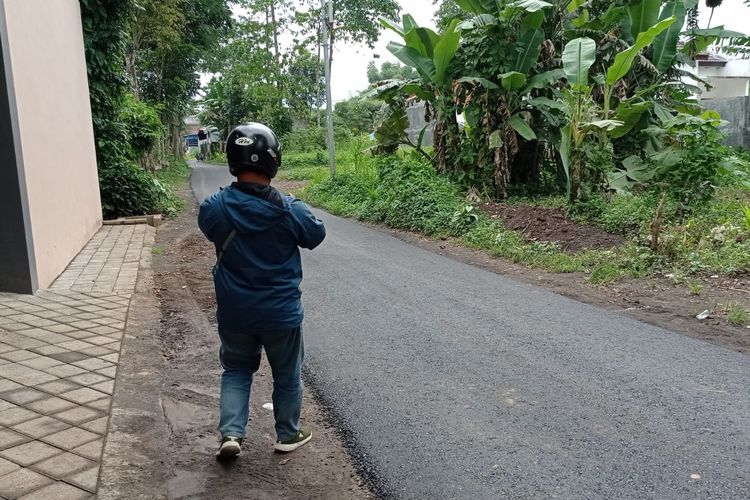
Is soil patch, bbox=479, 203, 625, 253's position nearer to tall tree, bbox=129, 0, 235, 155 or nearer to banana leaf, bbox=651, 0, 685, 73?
banana leaf, bbox=651, 0, 685, 73

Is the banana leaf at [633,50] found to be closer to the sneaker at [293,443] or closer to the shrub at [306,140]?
the sneaker at [293,443]

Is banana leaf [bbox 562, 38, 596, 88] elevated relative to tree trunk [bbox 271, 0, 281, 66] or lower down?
lower down

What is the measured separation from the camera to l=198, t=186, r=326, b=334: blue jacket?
2882 millimetres

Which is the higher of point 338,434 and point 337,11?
point 337,11

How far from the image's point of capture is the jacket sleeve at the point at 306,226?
2936 mm

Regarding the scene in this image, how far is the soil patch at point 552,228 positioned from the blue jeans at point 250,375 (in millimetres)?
6224

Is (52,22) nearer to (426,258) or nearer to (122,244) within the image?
(122,244)

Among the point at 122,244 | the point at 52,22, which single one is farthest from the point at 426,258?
the point at 52,22

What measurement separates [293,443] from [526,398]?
5.04 ft

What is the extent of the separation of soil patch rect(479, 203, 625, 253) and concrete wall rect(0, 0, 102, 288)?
668cm

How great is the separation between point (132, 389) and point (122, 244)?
20.1 feet

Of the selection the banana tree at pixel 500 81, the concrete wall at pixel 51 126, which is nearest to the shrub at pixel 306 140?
the banana tree at pixel 500 81

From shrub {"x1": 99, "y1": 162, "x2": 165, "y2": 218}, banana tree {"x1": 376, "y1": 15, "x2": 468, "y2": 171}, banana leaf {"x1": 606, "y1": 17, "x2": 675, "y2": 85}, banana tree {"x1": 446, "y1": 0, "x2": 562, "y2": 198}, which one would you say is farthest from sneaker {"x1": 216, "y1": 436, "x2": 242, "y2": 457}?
shrub {"x1": 99, "y1": 162, "x2": 165, "y2": 218}

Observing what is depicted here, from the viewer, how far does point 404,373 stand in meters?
4.22
